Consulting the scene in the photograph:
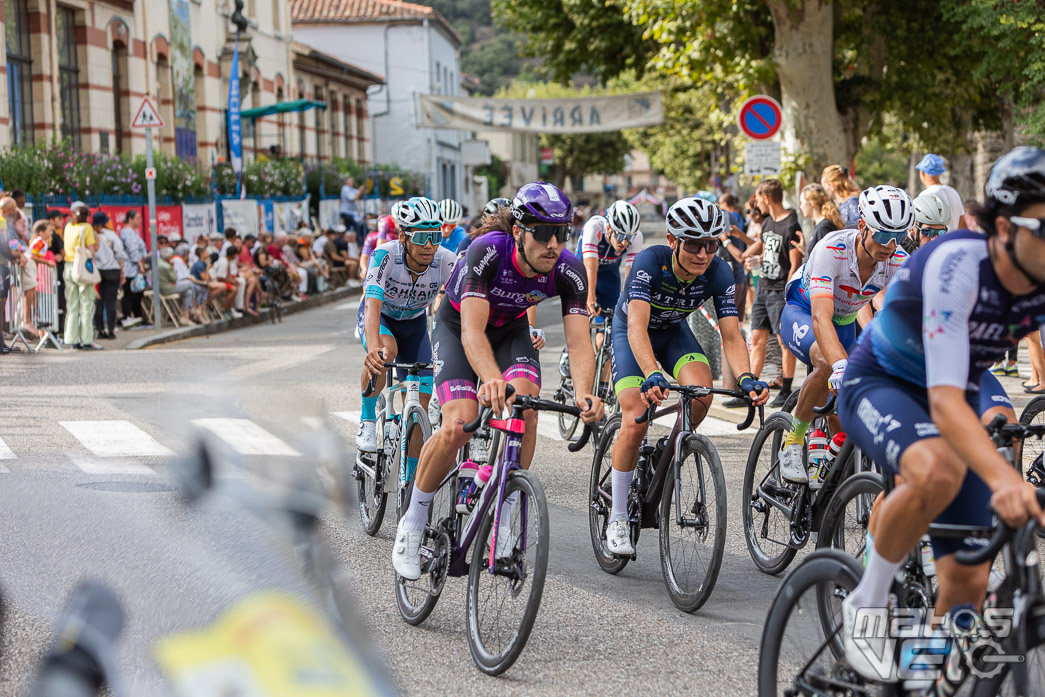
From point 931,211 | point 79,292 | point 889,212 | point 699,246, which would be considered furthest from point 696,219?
point 79,292

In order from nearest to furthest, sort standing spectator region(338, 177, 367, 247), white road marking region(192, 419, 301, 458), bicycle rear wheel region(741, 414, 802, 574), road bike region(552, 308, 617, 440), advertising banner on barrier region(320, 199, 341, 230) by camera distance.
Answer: bicycle rear wheel region(741, 414, 802, 574)
white road marking region(192, 419, 301, 458)
road bike region(552, 308, 617, 440)
advertising banner on barrier region(320, 199, 341, 230)
standing spectator region(338, 177, 367, 247)

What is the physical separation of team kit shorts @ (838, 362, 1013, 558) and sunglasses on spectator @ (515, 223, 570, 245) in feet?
5.85

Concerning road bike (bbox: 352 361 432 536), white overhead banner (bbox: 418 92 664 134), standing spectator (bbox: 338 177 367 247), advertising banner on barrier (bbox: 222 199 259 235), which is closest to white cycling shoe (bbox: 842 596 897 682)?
road bike (bbox: 352 361 432 536)

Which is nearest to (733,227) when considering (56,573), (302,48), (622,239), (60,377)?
(622,239)

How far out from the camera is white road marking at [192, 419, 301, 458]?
9594 millimetres

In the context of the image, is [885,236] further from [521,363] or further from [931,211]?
[931,211]

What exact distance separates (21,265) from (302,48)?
95.9ft

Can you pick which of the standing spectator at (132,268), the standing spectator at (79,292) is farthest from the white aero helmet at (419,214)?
the standing spectator at (132,268)

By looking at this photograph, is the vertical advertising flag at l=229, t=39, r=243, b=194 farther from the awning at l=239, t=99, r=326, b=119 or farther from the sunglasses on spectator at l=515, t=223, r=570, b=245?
the sunglasses on spectator at l=515, t=223, r=570, b=245

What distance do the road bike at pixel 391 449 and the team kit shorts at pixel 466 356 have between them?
878 mm

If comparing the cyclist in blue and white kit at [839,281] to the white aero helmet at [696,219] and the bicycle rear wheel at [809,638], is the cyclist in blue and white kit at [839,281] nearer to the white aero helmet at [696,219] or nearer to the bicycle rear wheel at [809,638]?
the white aero helmet at [696,219]

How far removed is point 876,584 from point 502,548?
1.68 meters

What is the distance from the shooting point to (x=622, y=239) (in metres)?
10.4

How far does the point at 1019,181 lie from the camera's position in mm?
3162
